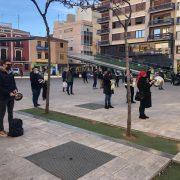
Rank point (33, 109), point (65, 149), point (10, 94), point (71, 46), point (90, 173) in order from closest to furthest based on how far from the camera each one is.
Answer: point (90, 173) < point (65, 149) < point (10, 94) < point (33, 109) < point (71, 46)

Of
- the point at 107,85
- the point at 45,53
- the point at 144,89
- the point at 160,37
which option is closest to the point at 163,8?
the point at 160,37

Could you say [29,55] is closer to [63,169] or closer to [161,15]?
[161,15]

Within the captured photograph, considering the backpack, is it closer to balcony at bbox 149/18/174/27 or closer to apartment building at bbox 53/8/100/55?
balcony at bbox 149/18/174/27

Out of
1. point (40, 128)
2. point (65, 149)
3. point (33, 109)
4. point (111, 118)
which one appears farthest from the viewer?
point (33, 109)

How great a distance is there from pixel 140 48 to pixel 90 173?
46.3 metres

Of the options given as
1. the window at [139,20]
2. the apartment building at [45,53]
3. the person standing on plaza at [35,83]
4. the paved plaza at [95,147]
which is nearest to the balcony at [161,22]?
the window at [139,20]

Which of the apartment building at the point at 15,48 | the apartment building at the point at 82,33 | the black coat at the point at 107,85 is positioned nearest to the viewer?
the black coat at the point at 107,85

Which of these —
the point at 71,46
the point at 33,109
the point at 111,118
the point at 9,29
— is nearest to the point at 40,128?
the point at 111,118

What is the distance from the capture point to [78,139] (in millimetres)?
6477

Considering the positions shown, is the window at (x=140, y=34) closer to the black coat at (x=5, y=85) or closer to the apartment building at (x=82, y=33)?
the apartment building at (x=82, y=33)

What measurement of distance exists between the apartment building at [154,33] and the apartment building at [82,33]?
17028mm

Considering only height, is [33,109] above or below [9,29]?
below

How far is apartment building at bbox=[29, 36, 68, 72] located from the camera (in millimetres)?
61219

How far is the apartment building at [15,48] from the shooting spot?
57812mm
